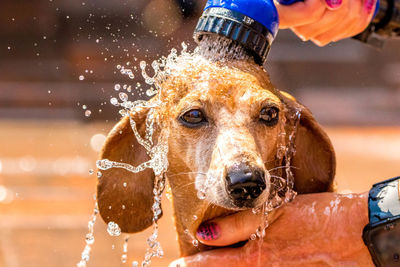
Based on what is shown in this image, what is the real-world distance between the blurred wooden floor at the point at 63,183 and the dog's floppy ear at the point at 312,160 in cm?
194

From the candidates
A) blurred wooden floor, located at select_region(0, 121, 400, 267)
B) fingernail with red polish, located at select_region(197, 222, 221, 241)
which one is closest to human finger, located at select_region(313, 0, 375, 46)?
fingernail with red polish, located at select_region(197, 222, 221, 241)

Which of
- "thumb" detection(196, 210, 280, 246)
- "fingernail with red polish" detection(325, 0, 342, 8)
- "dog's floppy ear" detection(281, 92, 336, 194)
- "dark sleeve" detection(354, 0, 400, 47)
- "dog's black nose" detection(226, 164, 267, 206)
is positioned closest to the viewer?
"dog's black nose" detection(226, 164, 267, 206)

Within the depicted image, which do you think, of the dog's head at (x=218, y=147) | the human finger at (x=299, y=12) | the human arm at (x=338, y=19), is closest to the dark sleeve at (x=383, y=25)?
the human arm at (x=338, y=19)

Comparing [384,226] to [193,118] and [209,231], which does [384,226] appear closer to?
[209,231]

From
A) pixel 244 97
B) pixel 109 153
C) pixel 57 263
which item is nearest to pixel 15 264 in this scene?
pixel 57 263

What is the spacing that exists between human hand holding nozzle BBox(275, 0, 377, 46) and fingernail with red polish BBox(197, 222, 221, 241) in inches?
30.9

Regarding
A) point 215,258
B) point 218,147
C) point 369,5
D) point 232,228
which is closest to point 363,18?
point 369,5

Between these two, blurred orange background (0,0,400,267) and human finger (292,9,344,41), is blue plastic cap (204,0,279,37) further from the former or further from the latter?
blurred orange background (0,0,400,267)

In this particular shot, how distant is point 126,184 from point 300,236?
70 cm

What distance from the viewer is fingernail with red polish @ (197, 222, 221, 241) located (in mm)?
2514

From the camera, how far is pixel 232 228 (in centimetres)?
249

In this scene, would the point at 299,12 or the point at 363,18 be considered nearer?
the point at 299,12

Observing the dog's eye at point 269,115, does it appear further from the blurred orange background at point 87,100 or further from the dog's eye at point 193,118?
the blurred orange background at point 87,100

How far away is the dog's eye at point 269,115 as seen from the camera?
2.45 metres
